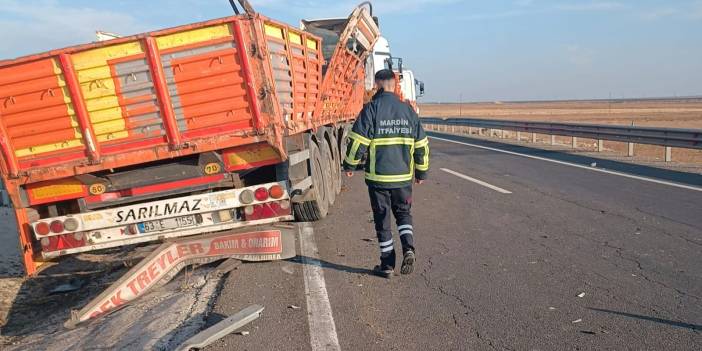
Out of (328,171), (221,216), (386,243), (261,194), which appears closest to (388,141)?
(386,243)

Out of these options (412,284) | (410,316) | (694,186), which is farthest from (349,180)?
(410,316)

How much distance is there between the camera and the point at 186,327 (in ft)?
13.8

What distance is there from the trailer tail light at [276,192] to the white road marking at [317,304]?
2.26 feet

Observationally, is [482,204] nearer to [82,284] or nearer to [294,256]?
[294,256]

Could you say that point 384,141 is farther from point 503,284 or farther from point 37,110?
point 37,110

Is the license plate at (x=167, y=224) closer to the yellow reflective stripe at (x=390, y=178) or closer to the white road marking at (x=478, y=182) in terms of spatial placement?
the yellow reflective stripe at (x=390, y=178)

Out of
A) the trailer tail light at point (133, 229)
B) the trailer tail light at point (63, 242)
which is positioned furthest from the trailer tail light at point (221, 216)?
the trailer tail light at point (63, 242)

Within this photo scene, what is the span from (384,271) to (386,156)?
1.04 m

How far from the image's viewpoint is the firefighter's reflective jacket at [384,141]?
17.6 feet

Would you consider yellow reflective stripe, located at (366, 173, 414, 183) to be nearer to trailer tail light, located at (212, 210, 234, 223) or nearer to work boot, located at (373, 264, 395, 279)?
work boot, located at (373, 264, 395, 279)

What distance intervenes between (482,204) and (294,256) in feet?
12.6

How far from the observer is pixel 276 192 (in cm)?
612

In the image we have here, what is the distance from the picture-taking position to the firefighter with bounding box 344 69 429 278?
17.6 ft

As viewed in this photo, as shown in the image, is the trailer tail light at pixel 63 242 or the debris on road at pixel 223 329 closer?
the debris on road at pixel 223 329
